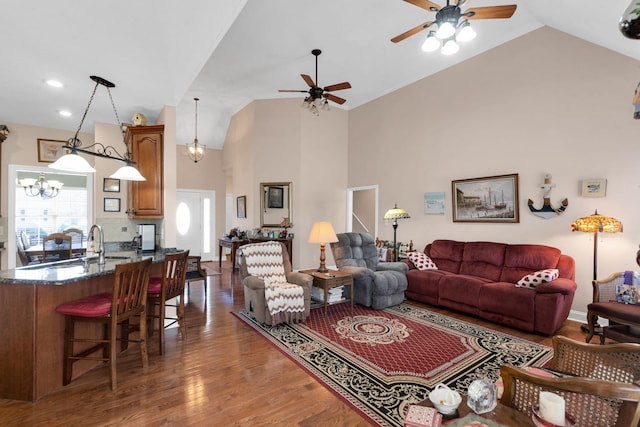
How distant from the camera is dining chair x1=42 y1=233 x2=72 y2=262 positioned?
4.58 metres

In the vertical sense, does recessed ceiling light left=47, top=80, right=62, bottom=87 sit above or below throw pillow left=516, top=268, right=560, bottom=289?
Result: above

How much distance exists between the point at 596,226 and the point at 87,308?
493 centimetres

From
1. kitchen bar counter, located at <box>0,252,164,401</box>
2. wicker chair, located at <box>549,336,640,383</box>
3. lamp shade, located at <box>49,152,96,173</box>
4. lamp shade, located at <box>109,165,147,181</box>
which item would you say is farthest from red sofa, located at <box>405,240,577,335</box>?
lamp shade, located at <box>49,152,96,173</box>

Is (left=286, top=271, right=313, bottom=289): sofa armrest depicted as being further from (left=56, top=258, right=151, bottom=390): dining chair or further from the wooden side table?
(left=56, top=258, right=151, bottom=390): dining chair

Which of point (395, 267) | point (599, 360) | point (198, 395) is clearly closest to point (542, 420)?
point (599, 360)

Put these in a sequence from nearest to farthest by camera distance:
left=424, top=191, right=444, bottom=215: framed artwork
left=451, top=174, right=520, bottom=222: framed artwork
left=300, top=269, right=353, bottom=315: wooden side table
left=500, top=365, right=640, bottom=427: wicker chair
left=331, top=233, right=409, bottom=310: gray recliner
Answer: left=500, top=365, right=640, bottom=427: wicker chair < left=300, top=269, right=353, bottom=315: wooden side table < left=331, top=233, right=409, bottom=310: gray recliner < left=451, top=174, right=520, bottom=222: framed artwork < left=424, top=191, right=444, bottom=215: framed artwork

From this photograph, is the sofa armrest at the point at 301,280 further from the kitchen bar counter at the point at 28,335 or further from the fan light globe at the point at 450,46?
the fan light globe at the point at 450,46

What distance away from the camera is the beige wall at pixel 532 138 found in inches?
138

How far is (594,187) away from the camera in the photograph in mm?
3633

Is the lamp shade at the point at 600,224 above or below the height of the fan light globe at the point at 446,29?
below

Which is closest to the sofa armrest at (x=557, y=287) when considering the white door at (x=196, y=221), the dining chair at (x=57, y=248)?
the dining chair at (x=57, y=248)

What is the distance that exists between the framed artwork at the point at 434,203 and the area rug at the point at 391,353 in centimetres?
195

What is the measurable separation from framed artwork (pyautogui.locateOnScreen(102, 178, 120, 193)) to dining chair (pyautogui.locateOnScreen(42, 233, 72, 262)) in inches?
45.1

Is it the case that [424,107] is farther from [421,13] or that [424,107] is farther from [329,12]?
[329,12]
